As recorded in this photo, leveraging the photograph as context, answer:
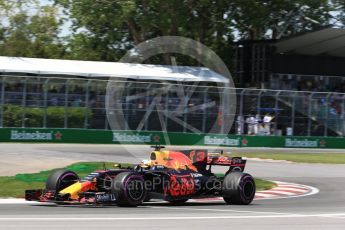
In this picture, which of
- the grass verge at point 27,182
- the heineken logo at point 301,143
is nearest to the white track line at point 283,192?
the grass verge at point 27,182

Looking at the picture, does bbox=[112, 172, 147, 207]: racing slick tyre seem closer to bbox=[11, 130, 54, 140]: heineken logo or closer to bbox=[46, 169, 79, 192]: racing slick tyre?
bbox=[46, 169, 79, 192]: racing slick tyre

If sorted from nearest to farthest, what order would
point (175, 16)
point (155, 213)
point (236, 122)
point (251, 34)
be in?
point (155, 213) < point (236, 122) < point (175, 16) < point (251, 34)

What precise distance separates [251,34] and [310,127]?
1314 centimetres

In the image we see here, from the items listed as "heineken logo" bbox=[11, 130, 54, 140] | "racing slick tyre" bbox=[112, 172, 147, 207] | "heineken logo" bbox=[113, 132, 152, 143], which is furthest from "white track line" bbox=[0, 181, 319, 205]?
"heineken logo" bbox=[11, 130, 54, 140]

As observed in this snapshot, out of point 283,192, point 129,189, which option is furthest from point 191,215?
point 283,192

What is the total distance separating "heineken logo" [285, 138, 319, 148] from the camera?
35469 mm

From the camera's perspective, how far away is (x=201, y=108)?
32250 millimetres

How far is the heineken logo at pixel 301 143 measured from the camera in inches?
1396

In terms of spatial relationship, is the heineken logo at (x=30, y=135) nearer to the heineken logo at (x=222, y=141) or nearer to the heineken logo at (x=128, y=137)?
the heineken logo at (x=128, y=137)

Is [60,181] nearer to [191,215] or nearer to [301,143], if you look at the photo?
[191,215]

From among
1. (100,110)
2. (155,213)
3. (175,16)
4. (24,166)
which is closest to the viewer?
(155,213)

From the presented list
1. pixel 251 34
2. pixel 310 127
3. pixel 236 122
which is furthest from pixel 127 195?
pixel 251 34

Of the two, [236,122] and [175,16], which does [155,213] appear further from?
[175,16]

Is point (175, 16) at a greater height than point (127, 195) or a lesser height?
greater
